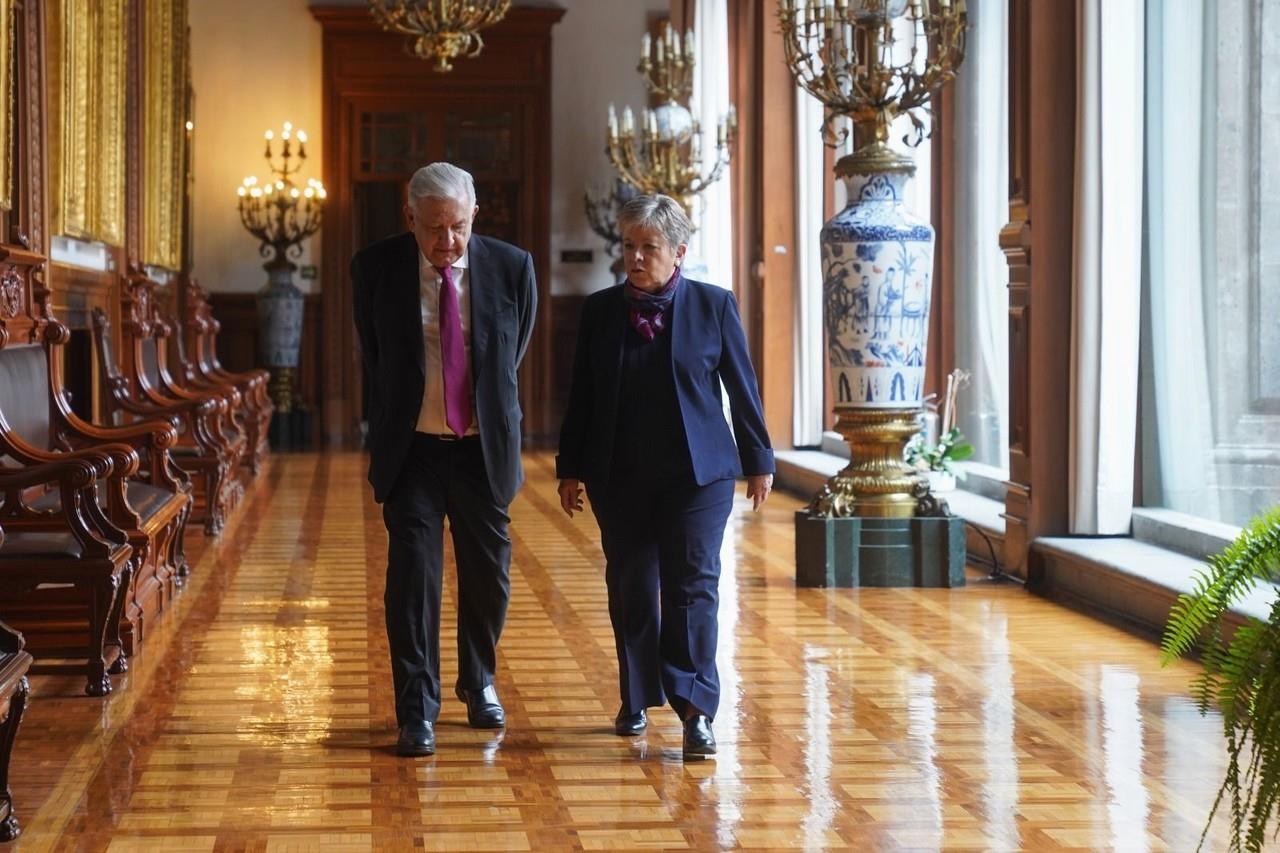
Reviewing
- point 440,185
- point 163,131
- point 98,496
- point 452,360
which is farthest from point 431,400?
point 163,131

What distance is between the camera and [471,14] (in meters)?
10.8

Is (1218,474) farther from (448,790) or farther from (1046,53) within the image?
(448,790)

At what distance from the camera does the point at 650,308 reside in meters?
4.59

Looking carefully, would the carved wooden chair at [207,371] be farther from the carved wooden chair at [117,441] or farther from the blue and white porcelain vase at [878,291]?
→ the blue and white porcelain vase at [878,291]

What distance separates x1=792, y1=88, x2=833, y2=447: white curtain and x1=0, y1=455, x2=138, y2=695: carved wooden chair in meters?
7.18

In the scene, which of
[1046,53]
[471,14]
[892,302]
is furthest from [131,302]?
[1046,53]

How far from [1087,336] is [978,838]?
366cm

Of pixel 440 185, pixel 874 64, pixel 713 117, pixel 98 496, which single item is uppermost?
pixel 713 117

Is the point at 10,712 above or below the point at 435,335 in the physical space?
below

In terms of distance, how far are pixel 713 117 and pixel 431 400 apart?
440 inches

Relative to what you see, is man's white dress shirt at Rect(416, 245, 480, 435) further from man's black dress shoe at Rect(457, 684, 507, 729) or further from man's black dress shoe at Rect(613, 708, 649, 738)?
man's black dress shoe at Rect(613, 708, 649, 738)

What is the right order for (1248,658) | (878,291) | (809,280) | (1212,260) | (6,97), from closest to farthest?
(1248,658)
(1212,260)
(6,97)
(878,291)
(809,280)

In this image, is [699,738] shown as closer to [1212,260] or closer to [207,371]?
[1212,260]

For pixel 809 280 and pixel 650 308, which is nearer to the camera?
pixel 650 308
